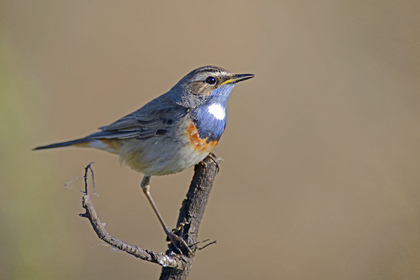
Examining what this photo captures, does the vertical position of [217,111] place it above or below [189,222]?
above

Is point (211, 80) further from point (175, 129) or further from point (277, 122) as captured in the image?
point (277, 122)

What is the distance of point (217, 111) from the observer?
6066 millimetres

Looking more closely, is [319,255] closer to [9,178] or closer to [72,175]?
[72,175]

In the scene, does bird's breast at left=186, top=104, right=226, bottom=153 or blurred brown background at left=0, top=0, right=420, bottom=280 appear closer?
bird's breast at left=186, top=104, right=226, bottom=153

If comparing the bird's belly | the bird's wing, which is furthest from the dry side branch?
the bird's wing

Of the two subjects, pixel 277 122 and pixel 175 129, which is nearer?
pixel 175 129

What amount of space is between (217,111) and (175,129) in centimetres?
55

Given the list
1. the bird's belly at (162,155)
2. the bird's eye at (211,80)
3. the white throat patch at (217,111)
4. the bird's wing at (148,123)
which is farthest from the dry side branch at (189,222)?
the bird's eye at (211,80)

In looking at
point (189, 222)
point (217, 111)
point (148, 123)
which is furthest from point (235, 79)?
point (189, 222)

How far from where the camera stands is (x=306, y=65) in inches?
453

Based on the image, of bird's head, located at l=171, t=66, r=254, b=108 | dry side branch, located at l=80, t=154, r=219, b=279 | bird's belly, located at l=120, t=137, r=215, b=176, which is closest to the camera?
dry side branch, located at l=80, t=154, r=219, b=279

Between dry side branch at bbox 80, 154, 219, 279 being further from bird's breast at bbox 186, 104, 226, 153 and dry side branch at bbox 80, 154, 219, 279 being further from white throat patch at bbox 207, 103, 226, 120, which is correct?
white throat patch at bbox 207, 103, 226, 120

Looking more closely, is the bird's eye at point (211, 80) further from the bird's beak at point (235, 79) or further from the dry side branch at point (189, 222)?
the dry side branch at point (189, 222)

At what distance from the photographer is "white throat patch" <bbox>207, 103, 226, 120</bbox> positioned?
19.8ft
